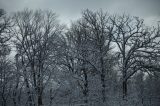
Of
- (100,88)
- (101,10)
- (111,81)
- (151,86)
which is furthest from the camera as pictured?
(151,86)

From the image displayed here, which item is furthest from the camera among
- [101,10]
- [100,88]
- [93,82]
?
[101,10]

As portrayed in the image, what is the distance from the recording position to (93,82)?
16.8m

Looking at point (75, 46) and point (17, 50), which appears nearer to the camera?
point (75, 46)

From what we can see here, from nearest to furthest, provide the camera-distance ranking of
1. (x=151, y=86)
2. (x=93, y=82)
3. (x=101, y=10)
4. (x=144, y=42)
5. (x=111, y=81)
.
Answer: (x=93, y=82)
(x=111, y=81)
(x=144, y=42)
(x=101, y=10)
(x=151, y=86)

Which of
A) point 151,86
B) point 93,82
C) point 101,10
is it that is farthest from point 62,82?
point 151,86

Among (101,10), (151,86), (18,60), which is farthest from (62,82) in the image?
(151,86)

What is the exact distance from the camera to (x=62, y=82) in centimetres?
1931

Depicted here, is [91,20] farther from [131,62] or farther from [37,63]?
[37,63]

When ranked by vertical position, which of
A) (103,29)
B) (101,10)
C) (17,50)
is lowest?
(17,50)

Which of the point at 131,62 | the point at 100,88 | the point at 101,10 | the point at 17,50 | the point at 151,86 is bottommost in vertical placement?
the point at 151,86

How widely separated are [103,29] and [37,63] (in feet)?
31.0

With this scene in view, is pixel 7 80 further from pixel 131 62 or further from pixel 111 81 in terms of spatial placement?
pixel 131 62

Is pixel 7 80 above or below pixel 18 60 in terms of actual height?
below

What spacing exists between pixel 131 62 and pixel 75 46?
7.26 metres
